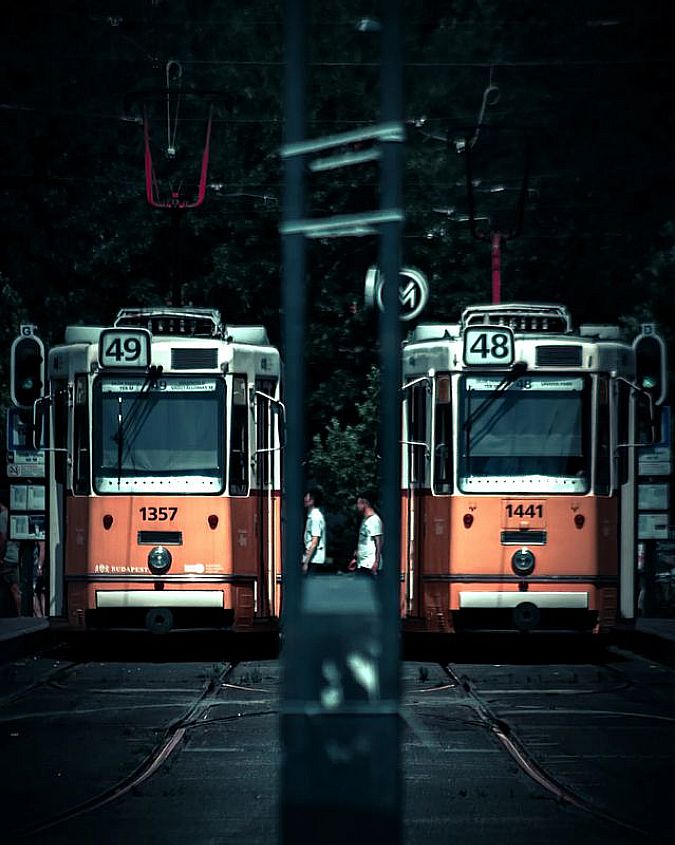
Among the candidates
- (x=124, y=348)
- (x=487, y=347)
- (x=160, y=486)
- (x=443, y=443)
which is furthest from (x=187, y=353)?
(x=487, y=347)

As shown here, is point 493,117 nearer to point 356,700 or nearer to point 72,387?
point 72,387

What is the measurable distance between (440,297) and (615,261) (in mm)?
4732

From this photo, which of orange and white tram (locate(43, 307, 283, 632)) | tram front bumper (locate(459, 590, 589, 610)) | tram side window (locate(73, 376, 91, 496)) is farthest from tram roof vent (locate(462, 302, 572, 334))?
tram side window (locate(73, 376, 91, 496))

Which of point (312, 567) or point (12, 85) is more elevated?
point (12, 85)

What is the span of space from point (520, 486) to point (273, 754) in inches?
316

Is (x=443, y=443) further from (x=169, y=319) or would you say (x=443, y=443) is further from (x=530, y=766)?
(x=530, y=766)

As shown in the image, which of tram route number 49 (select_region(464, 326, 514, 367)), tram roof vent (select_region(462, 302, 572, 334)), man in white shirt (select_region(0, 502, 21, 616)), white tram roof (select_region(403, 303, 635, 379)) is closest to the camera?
tram route number 49 (select_region(464, 326, 514, 367))

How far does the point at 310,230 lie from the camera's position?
664cm

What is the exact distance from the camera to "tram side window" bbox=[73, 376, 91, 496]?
19.9 meters

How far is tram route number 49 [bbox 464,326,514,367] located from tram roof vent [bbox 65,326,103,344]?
349 cm

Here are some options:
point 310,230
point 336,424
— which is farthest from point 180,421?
point 336,424

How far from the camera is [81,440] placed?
19969 mm

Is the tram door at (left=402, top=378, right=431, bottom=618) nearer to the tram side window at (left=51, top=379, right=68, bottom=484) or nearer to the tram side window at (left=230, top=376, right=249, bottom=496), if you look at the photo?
the tram side window at (left=230, top=376, right=249, bottom=496)

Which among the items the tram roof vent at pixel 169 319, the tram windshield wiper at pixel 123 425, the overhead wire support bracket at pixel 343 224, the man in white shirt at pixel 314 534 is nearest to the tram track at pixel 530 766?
the overhead wire support bracket at pixel 343 224
